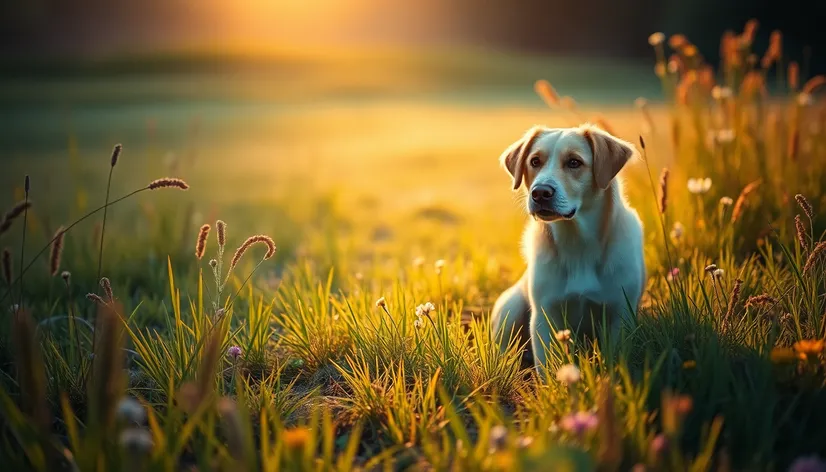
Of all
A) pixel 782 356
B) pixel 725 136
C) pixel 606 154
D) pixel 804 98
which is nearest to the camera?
pixel 782 356

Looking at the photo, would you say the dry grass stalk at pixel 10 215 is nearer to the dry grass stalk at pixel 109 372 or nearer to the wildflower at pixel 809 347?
the dry grass stalk at pixel 109 372

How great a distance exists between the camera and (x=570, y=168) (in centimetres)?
349

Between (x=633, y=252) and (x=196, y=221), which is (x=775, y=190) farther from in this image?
(x=196, y=221)

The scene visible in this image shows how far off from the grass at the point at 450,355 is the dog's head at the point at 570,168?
0.32 m

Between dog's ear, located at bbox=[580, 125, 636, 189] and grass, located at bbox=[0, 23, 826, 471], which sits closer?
grass, located at bbox=[0, 23, 826, 471]

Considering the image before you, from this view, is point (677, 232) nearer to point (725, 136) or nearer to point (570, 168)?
point (570, 168)

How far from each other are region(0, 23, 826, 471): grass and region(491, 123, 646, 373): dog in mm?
202

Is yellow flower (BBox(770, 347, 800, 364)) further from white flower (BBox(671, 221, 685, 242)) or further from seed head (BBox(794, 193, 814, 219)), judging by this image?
white flower (BBox(671, 221, 685, 242))

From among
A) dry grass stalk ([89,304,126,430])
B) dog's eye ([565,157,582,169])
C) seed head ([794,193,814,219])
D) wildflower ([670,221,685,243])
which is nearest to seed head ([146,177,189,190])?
dry grass stalk ([89,304,126,430])

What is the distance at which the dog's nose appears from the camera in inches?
130

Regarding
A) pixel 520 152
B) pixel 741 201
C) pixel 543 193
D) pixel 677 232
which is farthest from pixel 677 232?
pixel 543 193

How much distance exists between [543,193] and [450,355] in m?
0.87

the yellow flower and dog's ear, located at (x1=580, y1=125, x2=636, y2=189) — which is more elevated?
dog's ear, located at (x1=580, y1=125, x2=636, y2=189)

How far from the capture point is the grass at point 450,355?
227 centimetres
